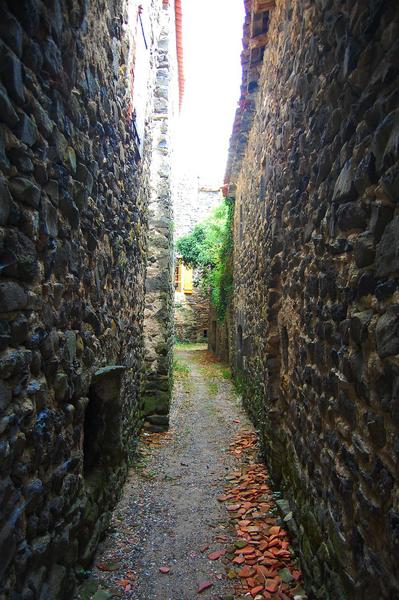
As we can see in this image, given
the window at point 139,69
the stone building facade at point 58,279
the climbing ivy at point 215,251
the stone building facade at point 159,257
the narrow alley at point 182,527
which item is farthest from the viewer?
the climbing ivy at point 215,251

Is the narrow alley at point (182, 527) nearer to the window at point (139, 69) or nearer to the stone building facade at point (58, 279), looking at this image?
the stone building facade at point (58, 279)

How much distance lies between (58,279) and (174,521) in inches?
108

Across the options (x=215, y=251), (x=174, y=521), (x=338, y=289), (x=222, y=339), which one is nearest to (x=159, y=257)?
(x=174, y=521)

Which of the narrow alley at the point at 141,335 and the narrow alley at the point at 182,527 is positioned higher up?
the narrow alley at the point at 141,335

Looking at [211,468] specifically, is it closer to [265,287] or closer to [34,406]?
[265,287]

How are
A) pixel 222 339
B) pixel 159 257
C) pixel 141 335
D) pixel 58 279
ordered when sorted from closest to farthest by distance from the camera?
pixel 58 279, pixel 141 335, pixel 159 257, pixel 222 339

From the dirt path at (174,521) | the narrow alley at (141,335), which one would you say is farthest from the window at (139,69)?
the dirt path at (174,521)

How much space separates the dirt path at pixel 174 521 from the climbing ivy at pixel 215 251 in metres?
5.98

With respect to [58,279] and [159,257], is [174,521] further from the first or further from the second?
[159,257]

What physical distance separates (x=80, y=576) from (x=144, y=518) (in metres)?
1.16

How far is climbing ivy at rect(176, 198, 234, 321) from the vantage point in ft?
39.3

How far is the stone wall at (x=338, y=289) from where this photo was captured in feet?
5.49

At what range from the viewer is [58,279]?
2.25 m

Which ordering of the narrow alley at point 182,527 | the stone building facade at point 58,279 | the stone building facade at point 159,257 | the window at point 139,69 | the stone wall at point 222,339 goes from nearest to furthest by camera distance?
the stone building facade at point 58,279, the narrow alley at point 182,527, the window at point 139,69, the stone building facade at point 159,257, the stone wall at point 222,339
